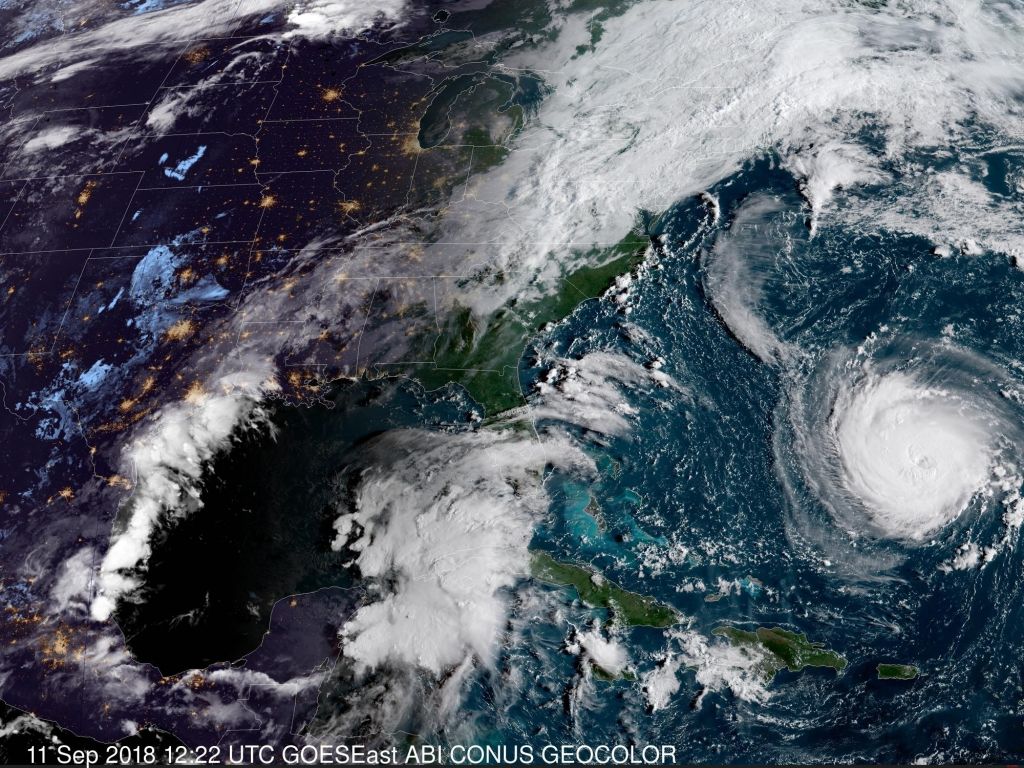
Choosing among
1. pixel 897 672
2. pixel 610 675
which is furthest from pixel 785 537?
pixel 610 675

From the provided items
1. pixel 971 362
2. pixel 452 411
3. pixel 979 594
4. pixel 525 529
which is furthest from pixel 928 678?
pixel 452 411

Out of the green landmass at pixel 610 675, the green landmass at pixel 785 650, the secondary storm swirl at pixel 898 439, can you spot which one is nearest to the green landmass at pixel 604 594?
the green landmass at pixel 610 675

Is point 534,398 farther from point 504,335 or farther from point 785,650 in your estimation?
point 785,650

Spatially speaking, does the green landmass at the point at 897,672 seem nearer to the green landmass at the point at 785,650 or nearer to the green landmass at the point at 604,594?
the green landmass at the point at 785,650

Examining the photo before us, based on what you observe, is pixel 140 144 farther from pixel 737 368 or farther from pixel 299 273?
pixel 737 368

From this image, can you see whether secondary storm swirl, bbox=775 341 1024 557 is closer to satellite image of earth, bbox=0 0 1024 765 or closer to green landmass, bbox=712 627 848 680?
satellite image of earth, bbox=0 0 1024 765

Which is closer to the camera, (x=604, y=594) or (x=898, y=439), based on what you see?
(x=604, y=594)

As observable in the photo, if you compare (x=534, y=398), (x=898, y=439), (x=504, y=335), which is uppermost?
(x=504, y=335)
